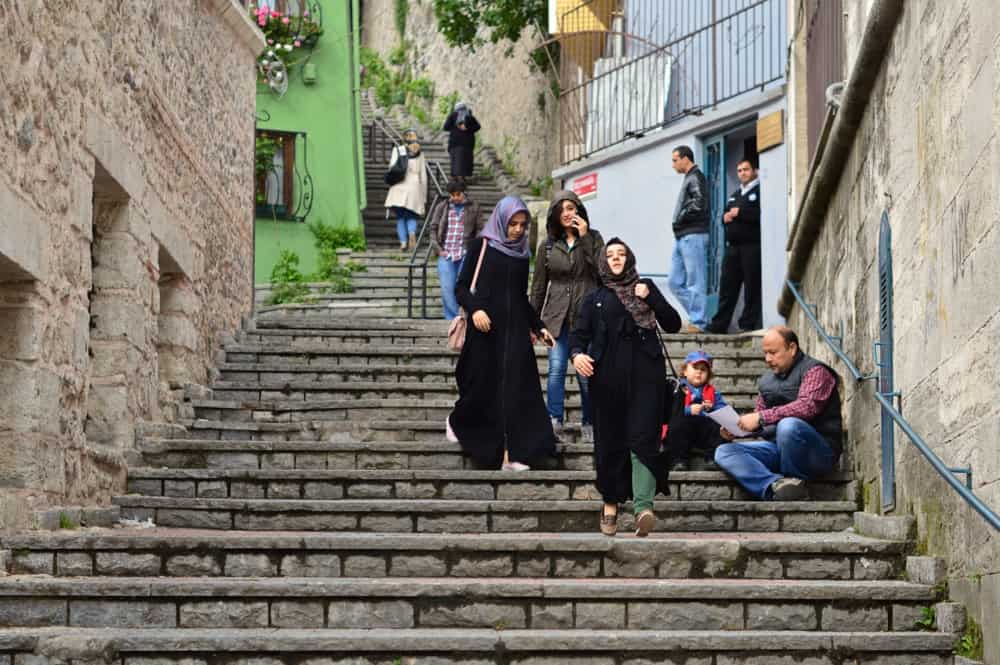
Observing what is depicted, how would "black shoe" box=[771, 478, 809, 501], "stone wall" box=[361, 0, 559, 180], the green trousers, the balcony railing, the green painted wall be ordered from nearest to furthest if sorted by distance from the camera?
the green trousers
"black shoe" box=[771, 478, 809, 501]
the balcony railing
the green painted wall
"stone wall" box=[361, 0, 559, 180]

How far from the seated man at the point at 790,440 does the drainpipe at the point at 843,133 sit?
129cm

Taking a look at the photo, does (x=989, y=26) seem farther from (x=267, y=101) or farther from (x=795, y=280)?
(x=267, y=101)

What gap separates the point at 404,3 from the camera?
37812 mm

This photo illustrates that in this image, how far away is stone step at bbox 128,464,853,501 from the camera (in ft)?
32.3

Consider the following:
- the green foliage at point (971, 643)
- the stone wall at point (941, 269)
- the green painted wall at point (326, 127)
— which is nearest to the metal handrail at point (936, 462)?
the stone wall at point (941, 269)

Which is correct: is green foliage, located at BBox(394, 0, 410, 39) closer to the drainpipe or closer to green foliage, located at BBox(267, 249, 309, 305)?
green foliage, located at BBox(267, 249, 309, 305)

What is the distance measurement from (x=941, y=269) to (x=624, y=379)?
2.16 m

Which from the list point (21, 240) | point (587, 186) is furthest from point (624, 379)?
point (587, 186)

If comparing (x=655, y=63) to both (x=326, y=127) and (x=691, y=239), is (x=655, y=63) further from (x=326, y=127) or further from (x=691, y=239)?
(x=326, y=127)

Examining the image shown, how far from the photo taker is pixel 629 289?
9.23 m

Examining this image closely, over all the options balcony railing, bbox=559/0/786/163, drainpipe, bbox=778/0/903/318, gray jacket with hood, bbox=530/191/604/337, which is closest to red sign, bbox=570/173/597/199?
balcony railing, bbox=559/0/786/163

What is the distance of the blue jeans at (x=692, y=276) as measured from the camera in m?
15.1

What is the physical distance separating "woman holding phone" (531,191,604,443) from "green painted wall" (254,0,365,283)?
1173 cm

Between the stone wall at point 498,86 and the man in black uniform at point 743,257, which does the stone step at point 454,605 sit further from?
the stone wall at point 498,86
